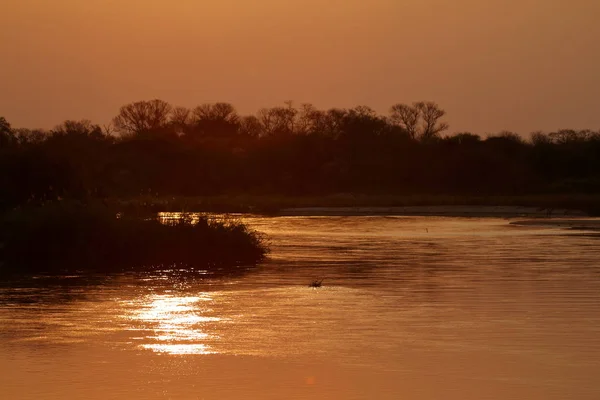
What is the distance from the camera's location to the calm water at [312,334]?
40.8 ft

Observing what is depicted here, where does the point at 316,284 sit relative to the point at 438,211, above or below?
below

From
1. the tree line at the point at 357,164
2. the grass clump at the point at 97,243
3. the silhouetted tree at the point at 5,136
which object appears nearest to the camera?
the grass clump at the point at 97,243

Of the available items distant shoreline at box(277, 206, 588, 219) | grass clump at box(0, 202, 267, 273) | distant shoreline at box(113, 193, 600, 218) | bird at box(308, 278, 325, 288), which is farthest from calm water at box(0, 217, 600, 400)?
distant shoreline at box(277, 206, 588, 219)

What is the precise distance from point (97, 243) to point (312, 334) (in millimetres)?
13762

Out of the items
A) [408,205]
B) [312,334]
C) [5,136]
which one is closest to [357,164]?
[408,205]

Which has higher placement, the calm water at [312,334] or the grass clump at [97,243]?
the grass clump at [97,243]

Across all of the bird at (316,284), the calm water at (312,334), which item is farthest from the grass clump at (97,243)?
the bird at (316,284)

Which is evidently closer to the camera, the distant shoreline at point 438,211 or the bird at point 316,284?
the bird at point 316,284

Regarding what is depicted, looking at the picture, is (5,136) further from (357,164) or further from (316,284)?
(357,164)

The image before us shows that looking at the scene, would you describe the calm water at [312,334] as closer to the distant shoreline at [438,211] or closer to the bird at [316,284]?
the bird at [316,284]

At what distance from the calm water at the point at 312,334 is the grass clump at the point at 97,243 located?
6.89ft

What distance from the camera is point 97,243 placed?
94.1 feet

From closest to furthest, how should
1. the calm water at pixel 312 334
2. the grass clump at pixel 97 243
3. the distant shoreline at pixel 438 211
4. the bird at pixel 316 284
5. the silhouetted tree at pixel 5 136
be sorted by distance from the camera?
1. the calm water at pixel 312 334
2. the bird at pixel 316 284
3. the grass clump at pixel 97 243
4. the silhouetted tree at pixel 5 136
5. the distant shoreline at pixel 438 211

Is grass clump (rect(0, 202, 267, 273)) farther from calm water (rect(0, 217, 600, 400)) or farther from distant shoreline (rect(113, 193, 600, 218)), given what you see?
distant shoreline (rect(113, 193, 600, 218))
